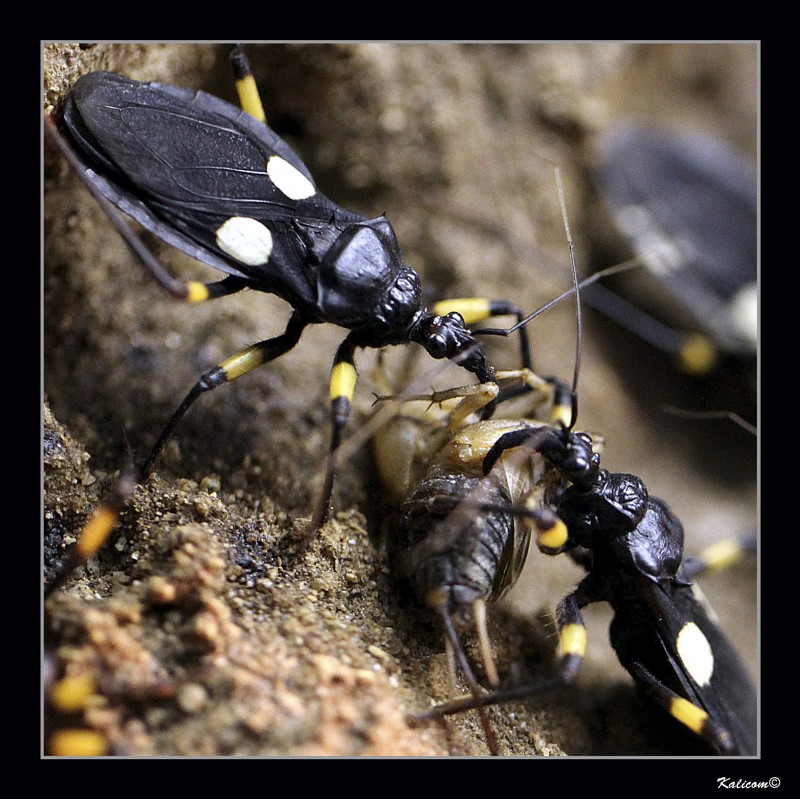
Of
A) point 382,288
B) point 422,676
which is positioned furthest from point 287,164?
point 422,676

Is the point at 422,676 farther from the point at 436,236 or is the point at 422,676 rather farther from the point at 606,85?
the point at 606,85

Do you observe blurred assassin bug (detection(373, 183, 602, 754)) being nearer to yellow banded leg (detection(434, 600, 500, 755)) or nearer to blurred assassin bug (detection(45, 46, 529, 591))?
yellow banded leg (detection(434, 600, 500, 755))

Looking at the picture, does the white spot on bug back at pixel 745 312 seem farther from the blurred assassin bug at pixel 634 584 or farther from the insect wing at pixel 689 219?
the blurred assassin bug at pixel 634 584

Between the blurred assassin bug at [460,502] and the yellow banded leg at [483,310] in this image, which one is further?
the yellow banded leg at [483,310]

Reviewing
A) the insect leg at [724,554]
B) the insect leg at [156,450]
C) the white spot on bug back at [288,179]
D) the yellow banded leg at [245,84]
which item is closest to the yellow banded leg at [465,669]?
the insect leg at [156,450]

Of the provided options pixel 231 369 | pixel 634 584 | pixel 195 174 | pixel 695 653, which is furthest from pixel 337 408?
pixel 695 653

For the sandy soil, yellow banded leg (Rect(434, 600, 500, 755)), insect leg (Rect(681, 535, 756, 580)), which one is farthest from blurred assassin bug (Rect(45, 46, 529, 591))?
insect leg (Rect(681, 535, 756, 580))
